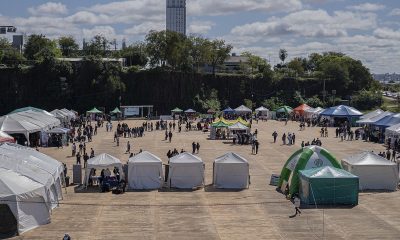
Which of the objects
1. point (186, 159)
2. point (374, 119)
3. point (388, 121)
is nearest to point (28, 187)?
point (186, 159)

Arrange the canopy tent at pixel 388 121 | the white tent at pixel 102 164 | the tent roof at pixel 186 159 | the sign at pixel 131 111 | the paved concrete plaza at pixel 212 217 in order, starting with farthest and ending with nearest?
the sign at pixel 131 111, the canopy tent at pixel 388 121, the tent roof at pixel 186 159, the white tent at pixel 102 164, the paved concrete plaza at pixel 212 217

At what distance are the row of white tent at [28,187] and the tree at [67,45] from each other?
9097 centimetres

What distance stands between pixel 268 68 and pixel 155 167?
73.6m

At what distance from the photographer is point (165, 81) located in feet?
288

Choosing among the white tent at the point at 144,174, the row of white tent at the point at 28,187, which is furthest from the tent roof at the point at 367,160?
the row of white tent at the point at 28,187

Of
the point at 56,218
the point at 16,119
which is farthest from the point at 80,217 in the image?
the point at 16,119

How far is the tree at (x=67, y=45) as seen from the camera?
11325 centimetres

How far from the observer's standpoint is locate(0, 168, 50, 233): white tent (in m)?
19.1

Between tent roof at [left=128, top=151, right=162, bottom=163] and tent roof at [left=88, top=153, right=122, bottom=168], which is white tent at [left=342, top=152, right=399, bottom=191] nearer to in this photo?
tent roof at [left=128, top=151, right=162, bottom=163]

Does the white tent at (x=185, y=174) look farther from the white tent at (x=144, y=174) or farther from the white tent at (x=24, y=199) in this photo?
the white tent at (x=24, y=199)

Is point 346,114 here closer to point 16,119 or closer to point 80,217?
point 16,119

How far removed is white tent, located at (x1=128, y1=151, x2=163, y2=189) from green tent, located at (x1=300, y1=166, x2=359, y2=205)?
706 centimetres

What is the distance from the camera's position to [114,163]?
26.6m

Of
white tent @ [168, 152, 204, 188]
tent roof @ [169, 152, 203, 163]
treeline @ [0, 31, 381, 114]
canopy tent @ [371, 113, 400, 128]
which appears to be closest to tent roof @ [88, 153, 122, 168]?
white tent @ [168, 152, 204, 188]
